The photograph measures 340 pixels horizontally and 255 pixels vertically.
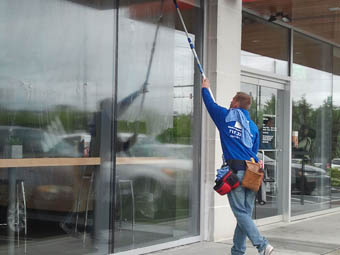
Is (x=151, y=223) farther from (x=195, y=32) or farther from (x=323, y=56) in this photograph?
(x=323, y=56)

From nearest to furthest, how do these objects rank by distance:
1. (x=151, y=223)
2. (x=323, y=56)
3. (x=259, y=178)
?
1. (x=259, y=178)
2. (x=151, y=223)
3. (x=323, y=56)

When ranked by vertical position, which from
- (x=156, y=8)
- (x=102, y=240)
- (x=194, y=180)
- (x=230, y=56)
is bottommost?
(x=102, y=240)

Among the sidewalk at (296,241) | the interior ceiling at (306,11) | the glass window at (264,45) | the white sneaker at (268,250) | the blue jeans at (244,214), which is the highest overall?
the interior ceiling at (306,11)

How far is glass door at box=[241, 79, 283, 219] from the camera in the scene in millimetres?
9930

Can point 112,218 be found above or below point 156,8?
below

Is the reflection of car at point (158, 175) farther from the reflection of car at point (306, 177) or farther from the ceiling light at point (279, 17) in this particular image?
the ceiling light at point (279, 17)

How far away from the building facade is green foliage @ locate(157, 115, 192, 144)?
0.04ft

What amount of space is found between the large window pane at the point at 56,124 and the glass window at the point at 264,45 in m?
3.29

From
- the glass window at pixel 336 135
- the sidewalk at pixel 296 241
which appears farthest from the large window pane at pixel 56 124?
the glass window at pixel 336 135

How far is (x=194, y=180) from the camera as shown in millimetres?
8086

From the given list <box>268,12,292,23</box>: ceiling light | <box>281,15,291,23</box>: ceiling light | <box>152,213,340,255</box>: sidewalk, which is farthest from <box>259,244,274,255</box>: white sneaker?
<box>281,15,291,23</box>: ceiling light

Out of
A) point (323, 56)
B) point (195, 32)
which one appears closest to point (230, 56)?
point (195, 32)

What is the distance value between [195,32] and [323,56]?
502 centimetres

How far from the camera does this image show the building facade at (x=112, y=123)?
6.41 m
